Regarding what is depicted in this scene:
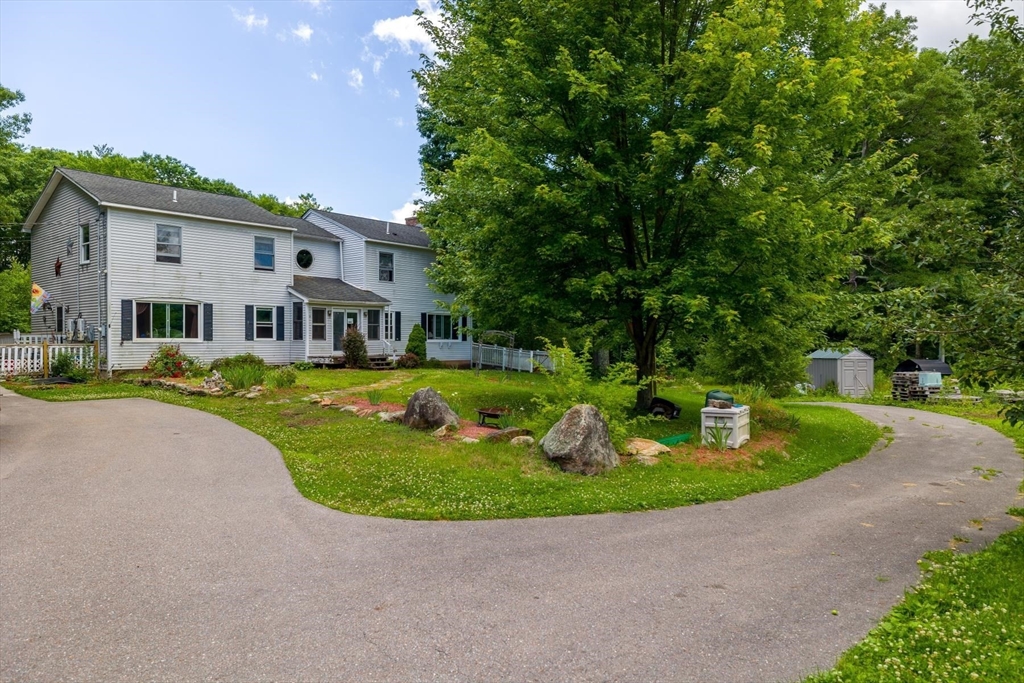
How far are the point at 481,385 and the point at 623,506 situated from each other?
12.0 meters

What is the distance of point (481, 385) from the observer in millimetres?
18734

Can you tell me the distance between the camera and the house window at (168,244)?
829 inches

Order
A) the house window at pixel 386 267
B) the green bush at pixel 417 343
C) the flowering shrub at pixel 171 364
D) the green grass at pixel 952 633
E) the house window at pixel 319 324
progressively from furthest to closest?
the house window at pixel 386 267, the green bush at pixel 417 343, the house window at pixel 319 324, the flowering shrub at pixel 171 364, the green grass at pixel 952 633

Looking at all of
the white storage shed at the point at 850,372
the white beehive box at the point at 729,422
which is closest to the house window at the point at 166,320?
the white beehive box at the point at 729,422

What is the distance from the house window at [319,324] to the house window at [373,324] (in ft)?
7.11

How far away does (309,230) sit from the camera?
2717cm

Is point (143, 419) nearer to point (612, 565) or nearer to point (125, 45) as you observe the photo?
point (612, 565)

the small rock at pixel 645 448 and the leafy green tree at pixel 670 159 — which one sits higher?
the leafy green tree at pixel 670 159

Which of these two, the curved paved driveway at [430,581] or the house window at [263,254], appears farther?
the house window at [263,254]

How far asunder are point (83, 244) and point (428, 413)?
729 inches

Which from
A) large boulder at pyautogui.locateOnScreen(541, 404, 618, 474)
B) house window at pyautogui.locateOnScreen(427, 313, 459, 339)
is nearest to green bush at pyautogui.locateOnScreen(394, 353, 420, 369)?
house window at pyautogui.locateOnScreen(427, 313, 459, 339)

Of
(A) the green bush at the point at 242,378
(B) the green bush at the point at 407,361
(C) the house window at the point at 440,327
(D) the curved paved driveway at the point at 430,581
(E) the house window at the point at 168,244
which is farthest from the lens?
(C) the house window at the point at 440,327

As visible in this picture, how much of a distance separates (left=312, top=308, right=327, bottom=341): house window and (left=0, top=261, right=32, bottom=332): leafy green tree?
24.6 m

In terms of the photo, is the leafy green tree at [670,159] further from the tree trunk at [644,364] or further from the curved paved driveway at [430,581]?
the curved paved driveway at [430,581]
